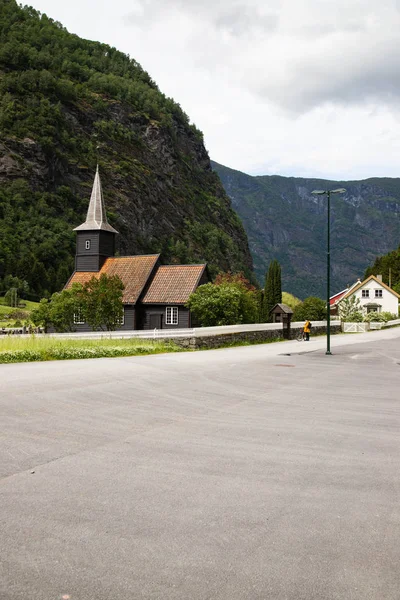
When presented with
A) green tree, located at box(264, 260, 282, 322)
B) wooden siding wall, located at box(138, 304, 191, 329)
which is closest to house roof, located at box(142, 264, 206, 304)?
wooden siding wall, located at box(138, 304, 191, 329)

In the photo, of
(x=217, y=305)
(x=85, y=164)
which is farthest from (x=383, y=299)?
(x=85, y=164)

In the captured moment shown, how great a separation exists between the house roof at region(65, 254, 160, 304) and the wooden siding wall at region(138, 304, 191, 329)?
5.84 ft

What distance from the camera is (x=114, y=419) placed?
8859 mm

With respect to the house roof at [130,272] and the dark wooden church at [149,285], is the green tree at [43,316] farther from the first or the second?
the house roof at [130,272]

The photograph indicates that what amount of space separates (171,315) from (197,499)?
42.0 meters

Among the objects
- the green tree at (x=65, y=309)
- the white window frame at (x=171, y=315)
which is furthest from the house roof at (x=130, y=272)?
the green tree at (x=65, y=309)

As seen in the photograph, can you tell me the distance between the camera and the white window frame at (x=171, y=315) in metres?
46.9

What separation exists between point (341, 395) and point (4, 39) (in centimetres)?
15427

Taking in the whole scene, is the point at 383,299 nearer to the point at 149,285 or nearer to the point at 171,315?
the point at 149,285

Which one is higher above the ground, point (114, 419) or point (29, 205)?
point (29, 205)

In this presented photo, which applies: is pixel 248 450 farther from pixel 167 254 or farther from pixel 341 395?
pixel 167 254

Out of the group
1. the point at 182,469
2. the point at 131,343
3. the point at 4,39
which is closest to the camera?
the point at 182,469

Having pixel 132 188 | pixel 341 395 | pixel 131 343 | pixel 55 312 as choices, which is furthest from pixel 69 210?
pixel 341 395

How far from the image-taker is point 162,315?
47.5 metres
